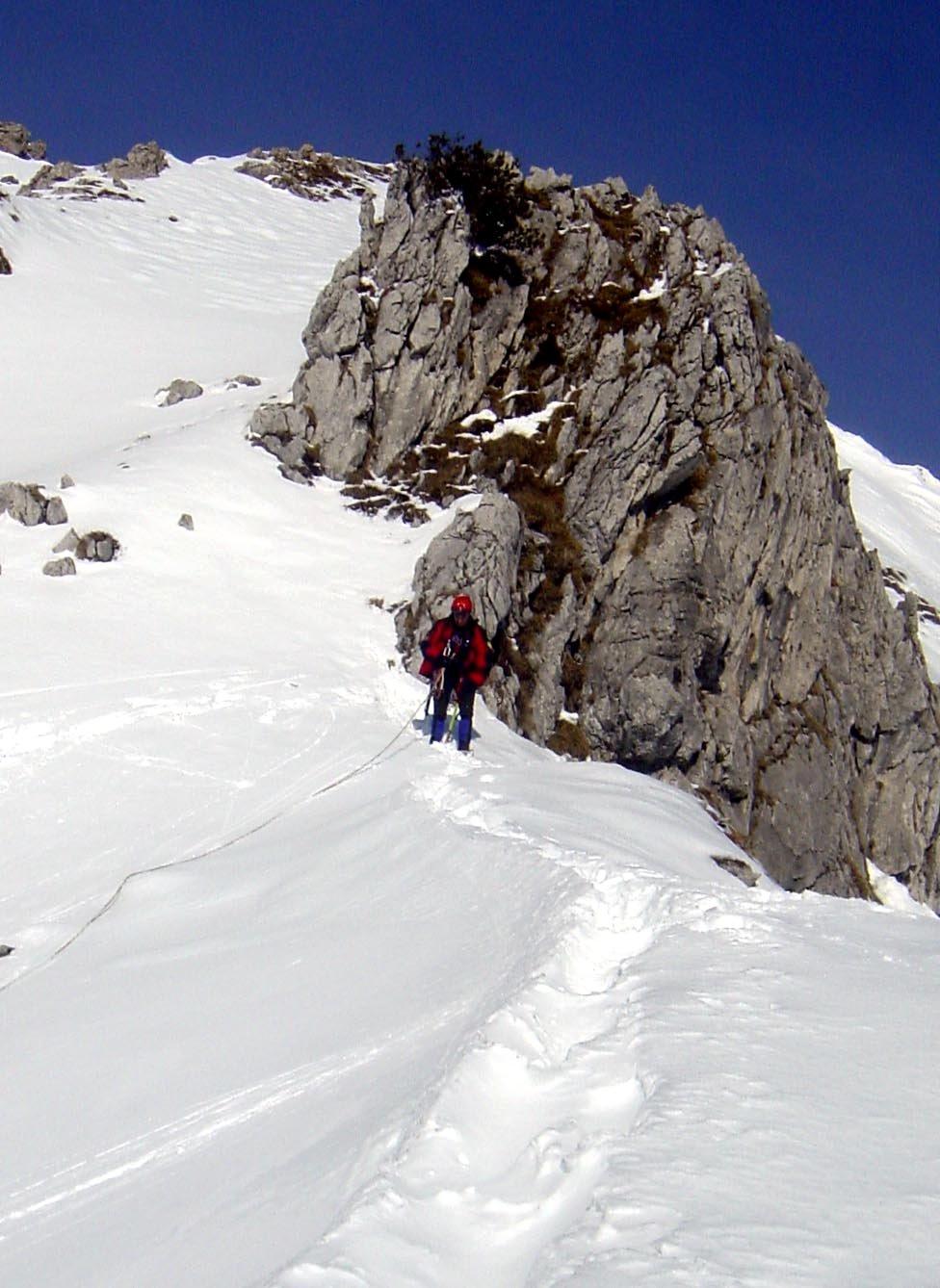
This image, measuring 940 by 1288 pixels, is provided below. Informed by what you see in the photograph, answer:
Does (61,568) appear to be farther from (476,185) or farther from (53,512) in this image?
(476,185)

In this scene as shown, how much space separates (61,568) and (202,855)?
8.69 m

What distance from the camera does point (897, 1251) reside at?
3646 mm

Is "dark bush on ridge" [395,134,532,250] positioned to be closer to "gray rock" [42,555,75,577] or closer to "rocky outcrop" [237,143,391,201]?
"gray rock" [42,555,75,577]

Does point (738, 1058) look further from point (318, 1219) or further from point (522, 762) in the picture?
point (522, 762)

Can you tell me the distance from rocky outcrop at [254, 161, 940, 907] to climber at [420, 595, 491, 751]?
4575mm

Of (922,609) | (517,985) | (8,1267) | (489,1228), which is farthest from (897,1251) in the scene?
(922,609)

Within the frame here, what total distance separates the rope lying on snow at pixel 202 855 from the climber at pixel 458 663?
0.90 meters

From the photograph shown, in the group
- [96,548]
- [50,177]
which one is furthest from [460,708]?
[50,177]

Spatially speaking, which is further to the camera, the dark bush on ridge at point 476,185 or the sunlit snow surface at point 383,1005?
the dark bush on ridge at point 476,185

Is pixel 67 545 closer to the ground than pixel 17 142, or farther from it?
closer to the ground

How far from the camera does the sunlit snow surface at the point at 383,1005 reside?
161 inches

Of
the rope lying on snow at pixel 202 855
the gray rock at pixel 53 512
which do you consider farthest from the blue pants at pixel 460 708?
the gray rock at pixel 53 512

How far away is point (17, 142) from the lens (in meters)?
77.4

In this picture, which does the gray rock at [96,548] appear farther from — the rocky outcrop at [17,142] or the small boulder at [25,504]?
the rocky outcrop at [17,142]
